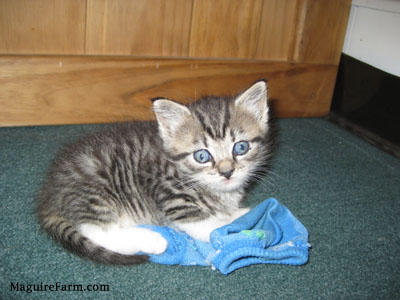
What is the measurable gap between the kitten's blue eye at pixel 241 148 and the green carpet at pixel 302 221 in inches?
16.0

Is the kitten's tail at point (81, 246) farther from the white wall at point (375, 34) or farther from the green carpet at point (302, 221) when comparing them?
the white wall at point (375, 34)

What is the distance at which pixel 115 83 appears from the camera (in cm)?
237

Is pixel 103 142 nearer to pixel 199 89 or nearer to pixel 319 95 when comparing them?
pixel 199 89

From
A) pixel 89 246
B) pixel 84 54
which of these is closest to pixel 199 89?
pixel 84 54

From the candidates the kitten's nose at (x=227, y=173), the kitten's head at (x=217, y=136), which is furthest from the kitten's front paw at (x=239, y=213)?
the kitten's nose at (x=227, y=173)

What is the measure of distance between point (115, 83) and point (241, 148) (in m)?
1.06

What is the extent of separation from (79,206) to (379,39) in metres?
2.15

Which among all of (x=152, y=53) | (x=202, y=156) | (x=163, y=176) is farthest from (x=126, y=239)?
(x=152, y=53)

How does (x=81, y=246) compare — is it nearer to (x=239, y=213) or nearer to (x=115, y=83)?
(x=239, y=213)

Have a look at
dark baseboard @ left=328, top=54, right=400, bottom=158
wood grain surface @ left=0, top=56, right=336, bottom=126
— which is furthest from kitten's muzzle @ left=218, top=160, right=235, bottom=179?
dark baseboard @ left=328, top=54, right=400, bottom=158

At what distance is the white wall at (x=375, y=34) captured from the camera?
242 centimetres

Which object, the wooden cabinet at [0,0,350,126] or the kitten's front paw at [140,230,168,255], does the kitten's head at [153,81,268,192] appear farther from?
the wooden cabinet at [0,0,350,126]

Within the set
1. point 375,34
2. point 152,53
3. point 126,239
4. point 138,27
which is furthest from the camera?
point 375,34

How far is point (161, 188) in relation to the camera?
5.52 feet
